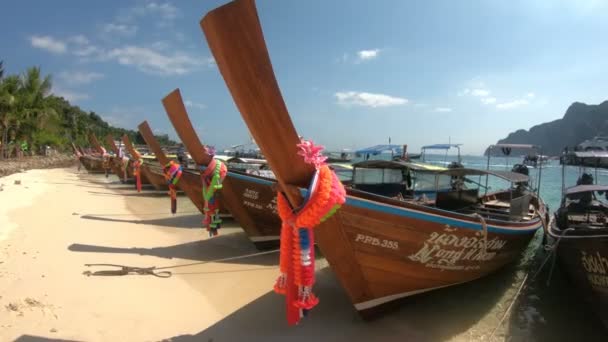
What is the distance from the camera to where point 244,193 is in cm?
806

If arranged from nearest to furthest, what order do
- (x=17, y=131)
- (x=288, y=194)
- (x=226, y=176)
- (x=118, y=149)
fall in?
(x=288, y=194), (x=226, y=176), (x=118, y=149), (x=17, y=131)

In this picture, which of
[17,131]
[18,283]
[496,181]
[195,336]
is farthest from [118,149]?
[496,181]

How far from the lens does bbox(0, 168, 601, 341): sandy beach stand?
4.53 metres

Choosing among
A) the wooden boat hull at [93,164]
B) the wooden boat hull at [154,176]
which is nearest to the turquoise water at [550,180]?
the wooden boat hull at [154,176]

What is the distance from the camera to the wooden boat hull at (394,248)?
4.16 metres

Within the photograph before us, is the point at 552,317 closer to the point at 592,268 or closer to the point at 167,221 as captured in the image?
the point at 592,268

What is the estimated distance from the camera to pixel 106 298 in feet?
17.1

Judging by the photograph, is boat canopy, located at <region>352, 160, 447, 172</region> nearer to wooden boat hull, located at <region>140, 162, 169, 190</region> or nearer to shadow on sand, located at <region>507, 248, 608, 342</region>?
shadow on sand, located at <region>507, 248, 608, 342</region>

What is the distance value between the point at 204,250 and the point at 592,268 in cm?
730

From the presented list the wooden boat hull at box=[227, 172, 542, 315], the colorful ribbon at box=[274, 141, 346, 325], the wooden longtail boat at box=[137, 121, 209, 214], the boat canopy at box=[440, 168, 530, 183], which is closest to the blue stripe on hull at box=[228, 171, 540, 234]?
the wooden boat hull at box=[227, 172, 542, 315]

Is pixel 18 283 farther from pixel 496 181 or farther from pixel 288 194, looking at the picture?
pixel 496 181

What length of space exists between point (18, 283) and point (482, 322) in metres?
7.03

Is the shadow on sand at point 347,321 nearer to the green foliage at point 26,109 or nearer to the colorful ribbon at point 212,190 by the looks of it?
the colorful ribbon at point 212,190

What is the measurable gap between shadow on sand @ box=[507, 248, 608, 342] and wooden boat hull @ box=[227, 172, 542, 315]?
1.22m
